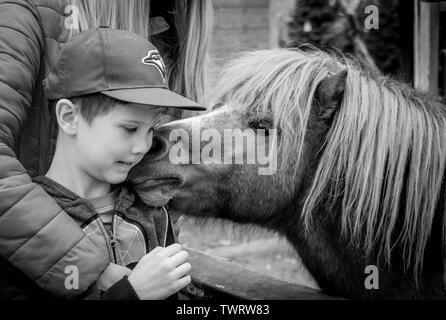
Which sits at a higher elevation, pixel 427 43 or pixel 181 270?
pixel 427 43

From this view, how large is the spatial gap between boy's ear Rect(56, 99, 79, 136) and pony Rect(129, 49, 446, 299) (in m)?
0.25

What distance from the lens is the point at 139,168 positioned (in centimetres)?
188

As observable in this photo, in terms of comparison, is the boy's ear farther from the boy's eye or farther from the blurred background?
the blurred background

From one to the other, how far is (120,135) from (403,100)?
3.41 feet

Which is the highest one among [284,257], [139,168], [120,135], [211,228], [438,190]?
[120,135]

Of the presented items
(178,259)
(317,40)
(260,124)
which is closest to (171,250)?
(178,259)

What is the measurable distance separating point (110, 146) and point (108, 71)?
219mm

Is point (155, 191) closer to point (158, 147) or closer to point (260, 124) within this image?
point (158, 147)


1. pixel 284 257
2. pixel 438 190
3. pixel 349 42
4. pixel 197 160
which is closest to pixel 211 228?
pixel 197 160

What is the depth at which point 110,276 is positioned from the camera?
1.63 m

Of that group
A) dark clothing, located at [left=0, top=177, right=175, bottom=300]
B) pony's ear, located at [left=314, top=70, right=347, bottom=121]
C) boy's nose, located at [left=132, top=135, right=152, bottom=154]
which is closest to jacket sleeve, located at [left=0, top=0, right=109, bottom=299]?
dark clothing, located at [left=0, top=177, right=175, bottom=300]

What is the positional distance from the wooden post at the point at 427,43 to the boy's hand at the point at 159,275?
2.85 m
